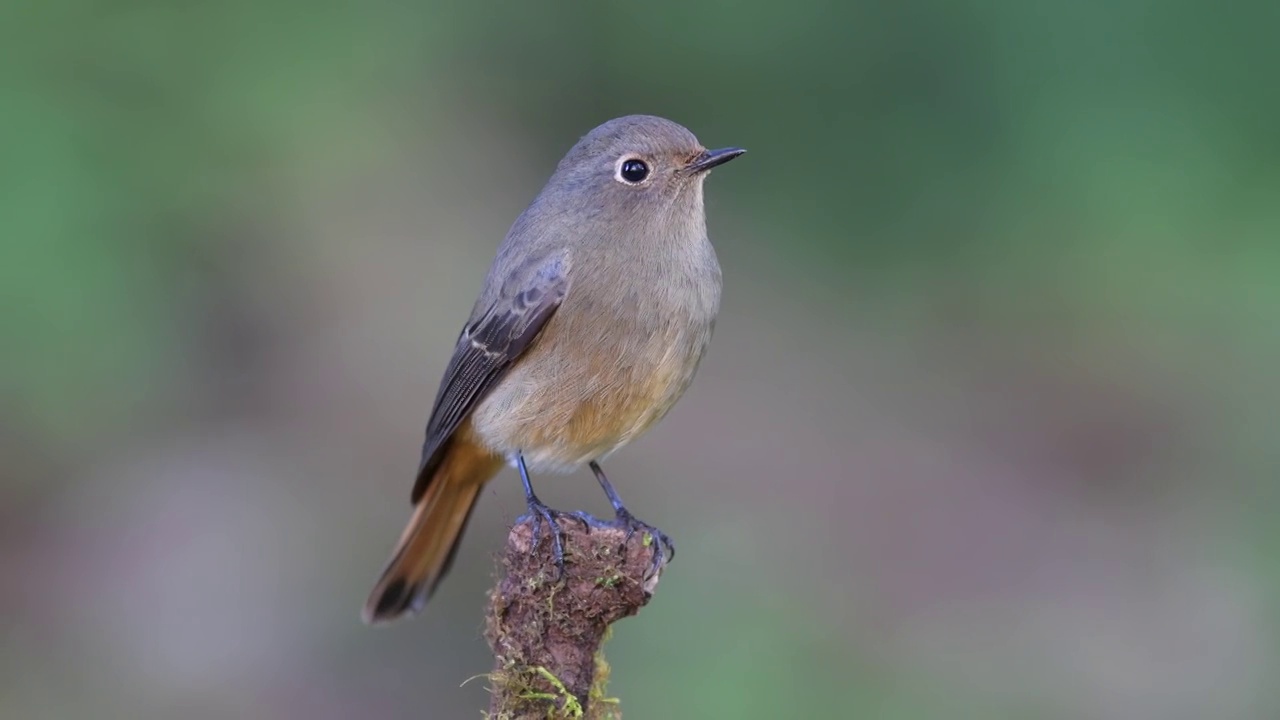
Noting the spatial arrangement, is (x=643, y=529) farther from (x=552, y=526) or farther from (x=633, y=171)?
(x=633, y=171)

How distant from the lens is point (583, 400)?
450 cm

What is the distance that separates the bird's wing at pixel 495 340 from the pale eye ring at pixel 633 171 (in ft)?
1.23

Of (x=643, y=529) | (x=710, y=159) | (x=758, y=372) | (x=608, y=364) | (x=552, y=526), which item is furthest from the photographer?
(x=758, y=372)

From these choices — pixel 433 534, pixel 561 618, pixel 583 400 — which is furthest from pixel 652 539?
pixel 433 534

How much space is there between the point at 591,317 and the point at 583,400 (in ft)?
0.88

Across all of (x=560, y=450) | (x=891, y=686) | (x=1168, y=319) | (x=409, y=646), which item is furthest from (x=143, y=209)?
(x=1168, y=319)

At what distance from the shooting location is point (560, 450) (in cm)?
470

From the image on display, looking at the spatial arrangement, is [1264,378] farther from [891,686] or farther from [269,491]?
[269,491]

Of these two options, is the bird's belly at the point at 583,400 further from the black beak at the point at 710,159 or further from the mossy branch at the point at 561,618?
the mossy branch at the point at 561,618

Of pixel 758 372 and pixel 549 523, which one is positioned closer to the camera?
pixel 549 523

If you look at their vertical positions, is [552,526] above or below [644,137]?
below

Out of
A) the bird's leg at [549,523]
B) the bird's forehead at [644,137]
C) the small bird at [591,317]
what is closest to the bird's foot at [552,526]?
the bird's leg at [549,523]

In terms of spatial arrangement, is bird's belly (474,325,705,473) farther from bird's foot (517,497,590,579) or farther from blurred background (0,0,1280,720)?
blurred background (0,0,1280,720)

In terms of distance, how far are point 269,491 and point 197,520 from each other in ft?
1.36
